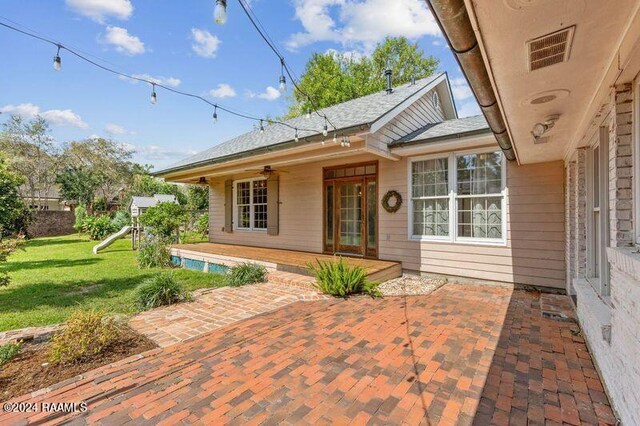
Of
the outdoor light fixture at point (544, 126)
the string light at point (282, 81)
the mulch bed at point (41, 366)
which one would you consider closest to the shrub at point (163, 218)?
the mulch bed at point (41, 366)

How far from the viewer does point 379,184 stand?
717 cm

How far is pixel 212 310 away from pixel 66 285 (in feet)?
14.4

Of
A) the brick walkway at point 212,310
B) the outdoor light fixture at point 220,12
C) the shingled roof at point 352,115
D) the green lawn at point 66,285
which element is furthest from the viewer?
the shingled roof at point 352,115

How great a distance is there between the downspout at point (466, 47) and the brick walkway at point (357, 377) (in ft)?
7.92

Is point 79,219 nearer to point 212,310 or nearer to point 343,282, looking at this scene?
point 212,310

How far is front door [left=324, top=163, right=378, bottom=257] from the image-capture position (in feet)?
24.4

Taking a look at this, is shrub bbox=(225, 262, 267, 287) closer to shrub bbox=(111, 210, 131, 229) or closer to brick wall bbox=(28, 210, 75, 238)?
shrub bbox=(111, 210, 131, 229)

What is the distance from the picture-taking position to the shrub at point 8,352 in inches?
118

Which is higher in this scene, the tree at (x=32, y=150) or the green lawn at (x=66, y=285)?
the tree at (x=32, y=150)

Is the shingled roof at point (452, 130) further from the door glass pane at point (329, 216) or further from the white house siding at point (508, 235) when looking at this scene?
the door glass pane at point (329, 216)

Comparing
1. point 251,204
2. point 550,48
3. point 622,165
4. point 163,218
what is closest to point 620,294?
point 622,165

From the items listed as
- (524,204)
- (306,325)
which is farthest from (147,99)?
(524,204)

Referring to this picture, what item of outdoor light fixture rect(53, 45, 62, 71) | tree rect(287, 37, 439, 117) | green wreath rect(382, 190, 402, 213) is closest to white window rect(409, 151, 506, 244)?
green wreath rect(382, 190, 402, 213)

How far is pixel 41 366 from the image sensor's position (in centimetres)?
289
